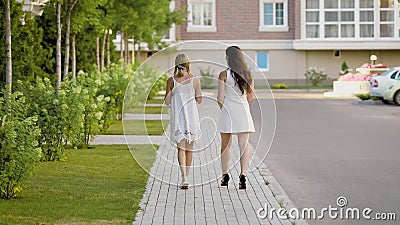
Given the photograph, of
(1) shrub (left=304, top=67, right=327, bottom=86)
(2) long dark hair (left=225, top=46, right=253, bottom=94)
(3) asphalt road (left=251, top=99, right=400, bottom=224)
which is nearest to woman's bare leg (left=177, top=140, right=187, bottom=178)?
(2) long dark hair (left=225, top=46, right=253, bottom=94)

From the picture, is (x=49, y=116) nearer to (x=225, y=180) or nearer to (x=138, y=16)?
(x=225, y=180)

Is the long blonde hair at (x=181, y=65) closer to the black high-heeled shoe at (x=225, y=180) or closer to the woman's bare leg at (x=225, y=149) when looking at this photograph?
the woman's bare leg at (x=225, y=149)

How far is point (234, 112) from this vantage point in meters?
12.3

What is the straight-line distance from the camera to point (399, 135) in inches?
842

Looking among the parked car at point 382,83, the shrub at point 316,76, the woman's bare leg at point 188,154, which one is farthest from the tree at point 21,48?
the shrub at point 316,76

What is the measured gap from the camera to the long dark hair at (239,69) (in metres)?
12.3

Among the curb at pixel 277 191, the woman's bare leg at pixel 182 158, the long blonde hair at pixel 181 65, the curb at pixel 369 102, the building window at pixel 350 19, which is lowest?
the curb at pixel 277 191

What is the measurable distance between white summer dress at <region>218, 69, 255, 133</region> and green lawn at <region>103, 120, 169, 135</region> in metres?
2.51

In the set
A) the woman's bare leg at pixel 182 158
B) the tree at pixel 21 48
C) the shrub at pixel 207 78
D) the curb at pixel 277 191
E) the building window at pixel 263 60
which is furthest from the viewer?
the building window at pixel 263 60

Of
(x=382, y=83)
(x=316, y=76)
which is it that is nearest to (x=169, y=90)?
(x=382, y=83)

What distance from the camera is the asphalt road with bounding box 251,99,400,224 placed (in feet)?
37.8

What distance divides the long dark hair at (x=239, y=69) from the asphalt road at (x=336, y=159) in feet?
4.27

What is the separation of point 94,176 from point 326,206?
390cm

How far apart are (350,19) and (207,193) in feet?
154
